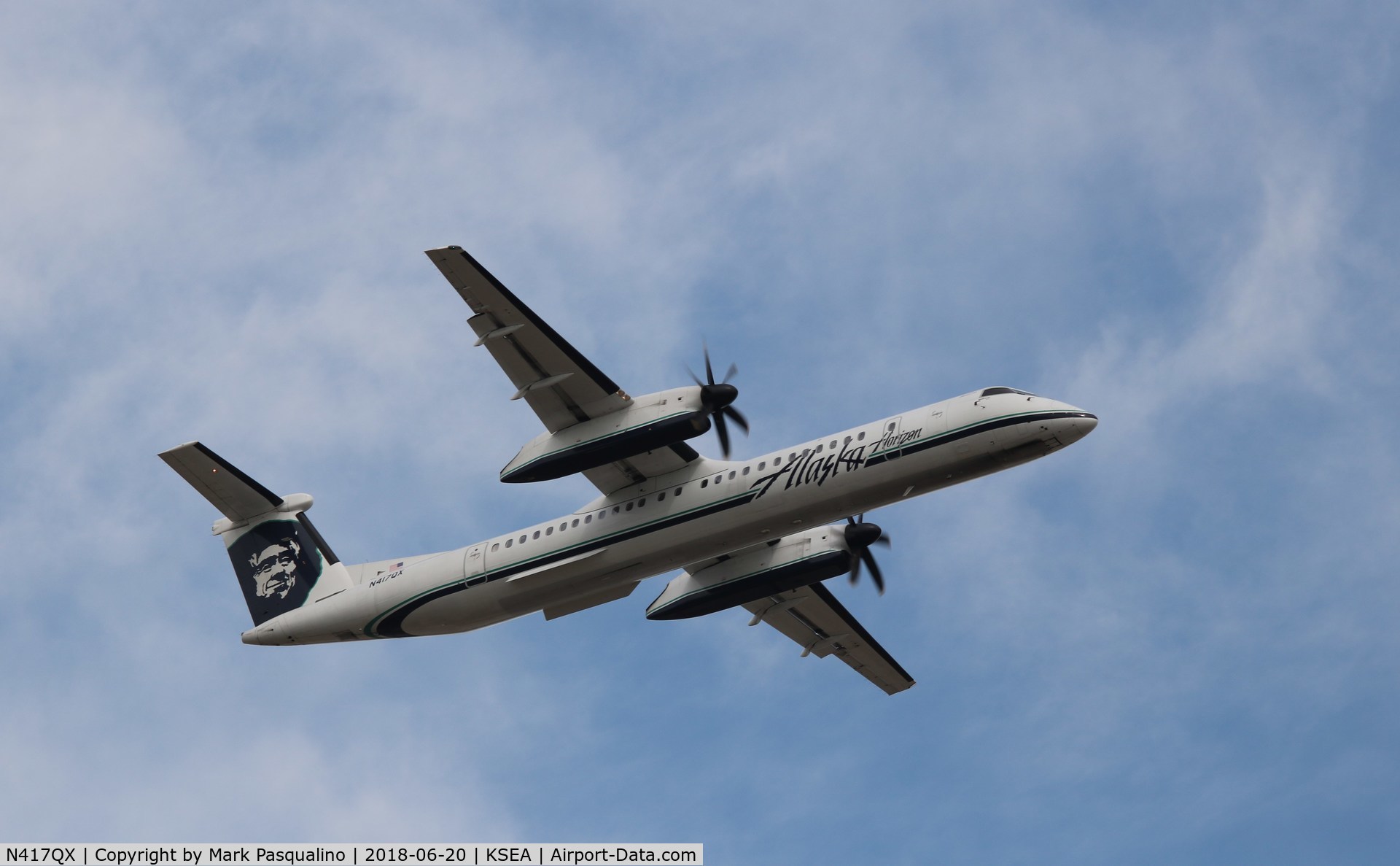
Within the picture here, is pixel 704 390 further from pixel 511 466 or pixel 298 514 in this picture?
pixel 298 514

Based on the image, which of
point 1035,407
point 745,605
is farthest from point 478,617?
point 1035,407

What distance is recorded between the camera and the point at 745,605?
106ft

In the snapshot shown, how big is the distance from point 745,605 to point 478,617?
668 centimetres

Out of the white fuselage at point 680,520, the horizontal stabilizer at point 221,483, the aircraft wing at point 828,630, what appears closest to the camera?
the white fuselage at point 680,520

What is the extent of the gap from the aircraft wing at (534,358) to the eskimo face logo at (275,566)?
7.58 m

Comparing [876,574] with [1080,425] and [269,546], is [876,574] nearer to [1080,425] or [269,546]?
[1080,425]

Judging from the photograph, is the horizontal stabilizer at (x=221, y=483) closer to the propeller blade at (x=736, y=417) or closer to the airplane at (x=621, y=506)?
the airplane at (x=621, y=506)

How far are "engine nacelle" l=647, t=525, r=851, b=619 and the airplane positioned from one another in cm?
3

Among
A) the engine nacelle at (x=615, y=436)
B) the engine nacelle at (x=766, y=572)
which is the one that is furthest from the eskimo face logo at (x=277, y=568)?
the engine nacelle at (x=766, y=572)

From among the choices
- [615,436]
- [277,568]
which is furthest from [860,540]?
[277,568]

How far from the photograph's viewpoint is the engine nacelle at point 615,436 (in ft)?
84.4

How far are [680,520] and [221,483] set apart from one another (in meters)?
10.4

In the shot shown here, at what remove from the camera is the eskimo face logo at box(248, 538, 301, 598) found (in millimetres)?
30406

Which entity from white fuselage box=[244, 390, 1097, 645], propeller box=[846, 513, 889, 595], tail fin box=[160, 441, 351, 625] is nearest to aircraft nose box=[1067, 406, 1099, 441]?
white fuselage box=[244, 390, 1097, 645]
